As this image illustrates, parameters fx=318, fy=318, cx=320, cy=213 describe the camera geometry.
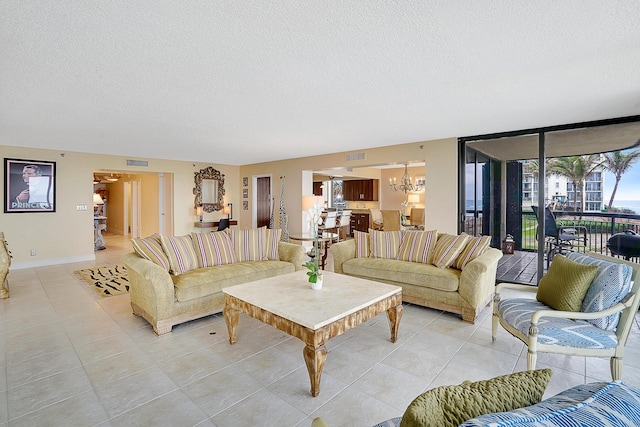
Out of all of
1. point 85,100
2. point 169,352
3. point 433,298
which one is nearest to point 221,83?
point 85,100

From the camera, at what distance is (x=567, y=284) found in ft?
8.13

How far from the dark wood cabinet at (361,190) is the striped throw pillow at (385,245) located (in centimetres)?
669

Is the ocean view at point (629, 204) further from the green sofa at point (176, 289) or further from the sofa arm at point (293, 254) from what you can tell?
the green sofa at point (176, 289)

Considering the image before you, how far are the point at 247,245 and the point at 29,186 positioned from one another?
509cm

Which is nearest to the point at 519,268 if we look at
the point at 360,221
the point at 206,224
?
the point at 360,221

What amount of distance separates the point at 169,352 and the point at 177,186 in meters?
6.38

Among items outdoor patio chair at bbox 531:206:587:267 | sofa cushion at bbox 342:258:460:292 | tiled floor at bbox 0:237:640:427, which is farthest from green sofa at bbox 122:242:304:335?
outdoor patio chair at bbox 531:206:587:267

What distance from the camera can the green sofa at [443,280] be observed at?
3367mm

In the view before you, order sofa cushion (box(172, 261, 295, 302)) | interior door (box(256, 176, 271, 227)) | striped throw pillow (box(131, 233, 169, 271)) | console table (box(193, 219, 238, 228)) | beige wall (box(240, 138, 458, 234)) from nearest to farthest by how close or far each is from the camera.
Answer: sofa cushion (box(172, 261, 295, 302)), striped throw pillow (box(131, 233, 169, 271)), beige wall (box(240, 138, 458, 234)), console table (box(193, 219, 238, 228)), interior door (box(256, 176, 271, 227))

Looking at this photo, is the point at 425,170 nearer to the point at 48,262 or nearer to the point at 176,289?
the point at 176,289

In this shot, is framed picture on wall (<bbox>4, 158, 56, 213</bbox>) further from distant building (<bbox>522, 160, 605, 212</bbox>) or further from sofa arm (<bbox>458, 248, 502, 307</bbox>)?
distant building (<bbox>522, 160, 605, 212</bbox>)

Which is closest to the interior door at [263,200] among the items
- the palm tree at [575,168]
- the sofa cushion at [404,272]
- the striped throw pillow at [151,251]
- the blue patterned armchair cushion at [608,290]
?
the sofa cushion at [404,272]

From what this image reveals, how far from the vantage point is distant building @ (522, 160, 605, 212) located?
453 cm

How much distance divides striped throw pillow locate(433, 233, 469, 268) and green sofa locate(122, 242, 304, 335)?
Result: 86.3 inches
